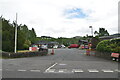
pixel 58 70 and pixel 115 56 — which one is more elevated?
pixel 115 56

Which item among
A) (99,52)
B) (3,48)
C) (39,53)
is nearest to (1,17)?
(3,48)

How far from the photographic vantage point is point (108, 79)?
845cm

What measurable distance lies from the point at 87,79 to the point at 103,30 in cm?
11773

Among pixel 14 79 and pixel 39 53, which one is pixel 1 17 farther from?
pixel 14 79

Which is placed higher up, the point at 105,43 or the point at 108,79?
the point at 105,43

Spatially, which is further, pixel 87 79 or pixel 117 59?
pixel 117 59

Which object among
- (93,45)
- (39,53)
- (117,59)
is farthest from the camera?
(93,45)

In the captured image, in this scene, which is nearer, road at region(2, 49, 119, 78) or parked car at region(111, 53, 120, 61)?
road at region(2, 49, 119, 78)

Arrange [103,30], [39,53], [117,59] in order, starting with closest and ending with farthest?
[117,59], [39,53], [103,30]

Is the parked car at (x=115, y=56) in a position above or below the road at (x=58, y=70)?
above

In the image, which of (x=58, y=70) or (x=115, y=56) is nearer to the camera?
(x=58, y=70)

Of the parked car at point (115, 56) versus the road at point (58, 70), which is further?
the parked car at point (115, 56)

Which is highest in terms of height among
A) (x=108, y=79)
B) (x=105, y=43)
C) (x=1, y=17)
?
(x=1, y=17)

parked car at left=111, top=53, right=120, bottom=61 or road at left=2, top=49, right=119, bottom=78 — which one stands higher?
parked car at left=111, top=53, right=120, bottom=61
